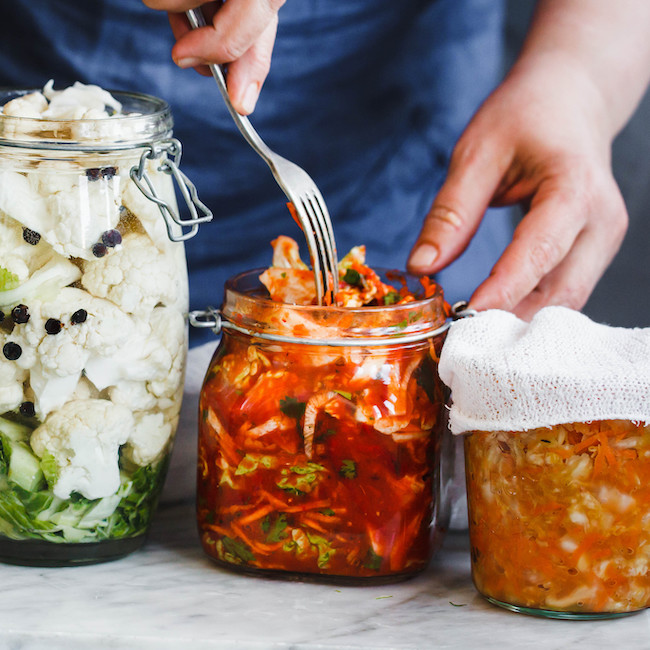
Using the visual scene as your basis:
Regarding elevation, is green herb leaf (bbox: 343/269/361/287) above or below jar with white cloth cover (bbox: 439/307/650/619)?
above

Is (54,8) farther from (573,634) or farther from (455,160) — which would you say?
(573,634)

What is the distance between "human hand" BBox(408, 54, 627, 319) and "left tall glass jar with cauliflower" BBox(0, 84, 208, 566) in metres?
0.38

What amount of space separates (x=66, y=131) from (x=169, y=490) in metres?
0.42

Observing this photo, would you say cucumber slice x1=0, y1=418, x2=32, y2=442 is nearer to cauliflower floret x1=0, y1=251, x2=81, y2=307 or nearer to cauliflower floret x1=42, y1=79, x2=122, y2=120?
cauliflower floret x1=0, y1=251, x2=81, y2=307

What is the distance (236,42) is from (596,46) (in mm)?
605

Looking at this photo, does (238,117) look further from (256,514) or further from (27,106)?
(256,514)

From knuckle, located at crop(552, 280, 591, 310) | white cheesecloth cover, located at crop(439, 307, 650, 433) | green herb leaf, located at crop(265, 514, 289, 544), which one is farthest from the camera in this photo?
knuckle, located at crop(552, 280, 591, 310)

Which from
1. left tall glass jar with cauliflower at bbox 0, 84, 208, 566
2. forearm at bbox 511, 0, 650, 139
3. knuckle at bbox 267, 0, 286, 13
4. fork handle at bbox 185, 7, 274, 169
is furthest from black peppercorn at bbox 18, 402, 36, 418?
forearm at bbox 511, 0, 650, 139

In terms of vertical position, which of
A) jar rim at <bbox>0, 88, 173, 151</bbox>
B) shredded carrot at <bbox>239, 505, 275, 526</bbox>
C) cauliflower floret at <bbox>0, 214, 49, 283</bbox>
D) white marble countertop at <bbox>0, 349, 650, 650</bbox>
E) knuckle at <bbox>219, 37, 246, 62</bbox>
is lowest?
white marble countertop at <bbox>0, 349, 650, 650</bbox>

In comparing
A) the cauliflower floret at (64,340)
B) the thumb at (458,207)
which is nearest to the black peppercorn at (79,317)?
the cauliflower floret at (64,340)

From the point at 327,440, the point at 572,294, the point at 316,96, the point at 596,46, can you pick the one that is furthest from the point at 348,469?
the point at 596,46

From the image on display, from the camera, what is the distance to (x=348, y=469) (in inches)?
29.8

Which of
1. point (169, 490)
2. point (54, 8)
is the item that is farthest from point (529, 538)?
point (54, 8)

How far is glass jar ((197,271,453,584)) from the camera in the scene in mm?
756
